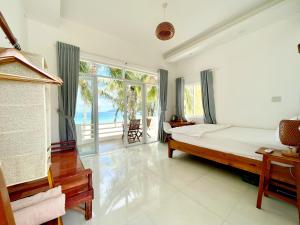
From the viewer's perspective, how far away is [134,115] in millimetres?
4375

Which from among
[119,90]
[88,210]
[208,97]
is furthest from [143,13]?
[88,210]

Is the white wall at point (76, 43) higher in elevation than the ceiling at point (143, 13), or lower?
lower

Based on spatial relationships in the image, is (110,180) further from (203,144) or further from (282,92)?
(282,92)

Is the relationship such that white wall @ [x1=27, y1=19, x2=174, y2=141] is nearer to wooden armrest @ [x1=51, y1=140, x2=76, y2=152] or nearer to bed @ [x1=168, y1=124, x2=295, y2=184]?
wooden armrest @ [x1=51, y1=140, x2=76, y2=152]

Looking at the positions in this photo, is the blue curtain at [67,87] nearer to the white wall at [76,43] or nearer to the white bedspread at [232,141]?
the white wall at [76,43]

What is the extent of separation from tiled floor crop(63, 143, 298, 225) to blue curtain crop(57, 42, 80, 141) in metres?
0.96

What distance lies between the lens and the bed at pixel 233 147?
1.95 meters

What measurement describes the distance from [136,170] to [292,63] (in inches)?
155

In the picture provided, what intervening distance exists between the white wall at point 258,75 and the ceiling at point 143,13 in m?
1.00

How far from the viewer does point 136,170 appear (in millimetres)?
2736

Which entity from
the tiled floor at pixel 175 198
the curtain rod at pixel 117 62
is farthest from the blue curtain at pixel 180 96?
the tiled floor at pixel 175 198

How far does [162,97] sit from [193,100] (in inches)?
44.6

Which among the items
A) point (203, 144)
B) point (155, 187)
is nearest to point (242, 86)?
point (203, 144)

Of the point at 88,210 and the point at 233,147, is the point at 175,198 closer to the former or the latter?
the point at 88,210
